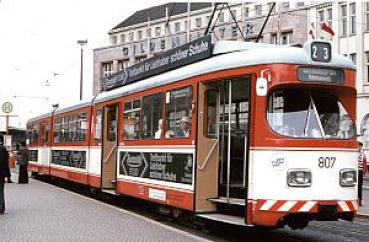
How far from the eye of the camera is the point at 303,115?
9930mm

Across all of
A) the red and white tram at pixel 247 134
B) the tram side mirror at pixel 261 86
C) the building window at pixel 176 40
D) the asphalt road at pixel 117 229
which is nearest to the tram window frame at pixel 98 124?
the asphalt road at pixel 117 229

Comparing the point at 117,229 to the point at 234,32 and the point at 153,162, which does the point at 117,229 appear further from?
the point at 234,32

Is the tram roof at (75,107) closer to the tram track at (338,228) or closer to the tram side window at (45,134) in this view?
the tram side window at (45,134)

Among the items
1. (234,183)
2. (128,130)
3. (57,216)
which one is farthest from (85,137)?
(234,183)

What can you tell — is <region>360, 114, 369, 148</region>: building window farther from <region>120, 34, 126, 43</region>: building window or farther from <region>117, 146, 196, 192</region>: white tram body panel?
<region>120, 34, 126, 43</region>: building window

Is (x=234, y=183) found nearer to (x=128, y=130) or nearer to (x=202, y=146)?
(x=202, y=146)

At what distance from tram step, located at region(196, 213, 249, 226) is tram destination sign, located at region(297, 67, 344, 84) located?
2.37 metres

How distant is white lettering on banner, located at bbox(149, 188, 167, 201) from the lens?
1254 centimetres

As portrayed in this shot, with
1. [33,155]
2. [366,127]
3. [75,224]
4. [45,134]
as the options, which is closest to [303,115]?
[75,224]

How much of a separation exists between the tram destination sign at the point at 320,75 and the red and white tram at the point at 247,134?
0.02 metres

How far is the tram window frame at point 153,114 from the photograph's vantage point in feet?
42.3

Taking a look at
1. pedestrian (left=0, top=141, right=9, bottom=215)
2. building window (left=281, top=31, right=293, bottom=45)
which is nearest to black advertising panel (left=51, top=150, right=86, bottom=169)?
pedestrian (left=0, top=141, right=9, bottom=215)

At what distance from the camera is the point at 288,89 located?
9.88 meters

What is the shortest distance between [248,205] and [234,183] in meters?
1.36
